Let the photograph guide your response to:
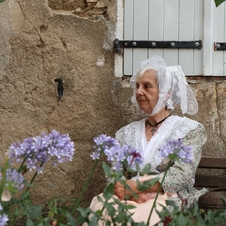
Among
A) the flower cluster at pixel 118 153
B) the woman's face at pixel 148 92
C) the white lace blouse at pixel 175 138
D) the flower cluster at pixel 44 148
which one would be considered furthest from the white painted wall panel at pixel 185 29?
the flower cluster at pixel 44 148

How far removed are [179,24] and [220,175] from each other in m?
1.10

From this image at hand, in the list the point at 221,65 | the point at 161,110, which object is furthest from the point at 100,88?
the point at 221,65

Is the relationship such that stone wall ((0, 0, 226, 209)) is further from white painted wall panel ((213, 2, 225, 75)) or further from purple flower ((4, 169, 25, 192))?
purple flower ((4, 169, 25, 192))

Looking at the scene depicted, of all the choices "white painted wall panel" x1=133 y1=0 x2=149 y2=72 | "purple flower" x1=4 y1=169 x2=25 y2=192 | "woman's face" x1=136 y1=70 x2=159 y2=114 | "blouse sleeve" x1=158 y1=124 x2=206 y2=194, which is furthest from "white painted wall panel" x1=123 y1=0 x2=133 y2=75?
"purple flower" x1=4 y1=169 x2=25 y2=192

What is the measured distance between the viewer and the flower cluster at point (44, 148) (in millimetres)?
2053

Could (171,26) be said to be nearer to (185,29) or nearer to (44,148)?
(185,29)

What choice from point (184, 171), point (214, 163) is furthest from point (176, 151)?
point (214, 163)

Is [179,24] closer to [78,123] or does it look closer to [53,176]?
[78,123]

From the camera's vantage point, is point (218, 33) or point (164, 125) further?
point (218, 33)

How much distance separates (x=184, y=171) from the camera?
12.0 ft

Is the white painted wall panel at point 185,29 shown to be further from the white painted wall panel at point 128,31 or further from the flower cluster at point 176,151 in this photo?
the flower cluster at point 176,151

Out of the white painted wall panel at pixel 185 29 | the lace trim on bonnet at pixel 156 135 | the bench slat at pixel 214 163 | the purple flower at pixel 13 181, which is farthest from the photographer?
the white painted wall panel at pixel 185 29

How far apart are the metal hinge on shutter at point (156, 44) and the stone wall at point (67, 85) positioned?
0.20 ft

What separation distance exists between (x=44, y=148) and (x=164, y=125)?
1899 millimetres
